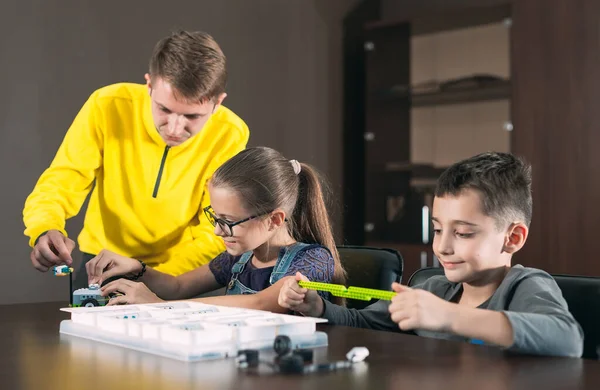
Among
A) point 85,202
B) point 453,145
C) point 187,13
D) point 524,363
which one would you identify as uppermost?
point 187,13

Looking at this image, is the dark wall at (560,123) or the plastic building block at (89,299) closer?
the plastic building block at (89,299)

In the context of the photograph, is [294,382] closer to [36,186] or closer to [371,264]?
[371,264]

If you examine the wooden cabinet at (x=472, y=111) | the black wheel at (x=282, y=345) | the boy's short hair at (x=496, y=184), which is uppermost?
the wooden cabinet at (x=472, y=111)

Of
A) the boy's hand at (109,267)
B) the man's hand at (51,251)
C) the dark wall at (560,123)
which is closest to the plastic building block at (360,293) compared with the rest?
the boy's hand at (109,267)

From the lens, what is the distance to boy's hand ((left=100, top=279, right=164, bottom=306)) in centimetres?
172

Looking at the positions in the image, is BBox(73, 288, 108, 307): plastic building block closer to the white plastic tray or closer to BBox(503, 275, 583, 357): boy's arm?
the white plastic tray

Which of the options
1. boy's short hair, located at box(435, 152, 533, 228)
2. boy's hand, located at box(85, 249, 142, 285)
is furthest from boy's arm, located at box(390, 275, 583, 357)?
boy's hand, located at box(85, 249, 142, 285)

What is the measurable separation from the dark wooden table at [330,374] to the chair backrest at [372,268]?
2.17 ft

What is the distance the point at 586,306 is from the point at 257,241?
0.78 meters

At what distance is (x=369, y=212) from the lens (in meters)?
4.20

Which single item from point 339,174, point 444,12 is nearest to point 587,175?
point 444,12

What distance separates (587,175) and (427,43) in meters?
1.07

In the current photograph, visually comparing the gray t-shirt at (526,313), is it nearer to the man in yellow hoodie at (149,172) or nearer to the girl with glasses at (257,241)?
the girl with glasses at (257,241)

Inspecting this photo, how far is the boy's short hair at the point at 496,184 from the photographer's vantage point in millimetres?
1518
